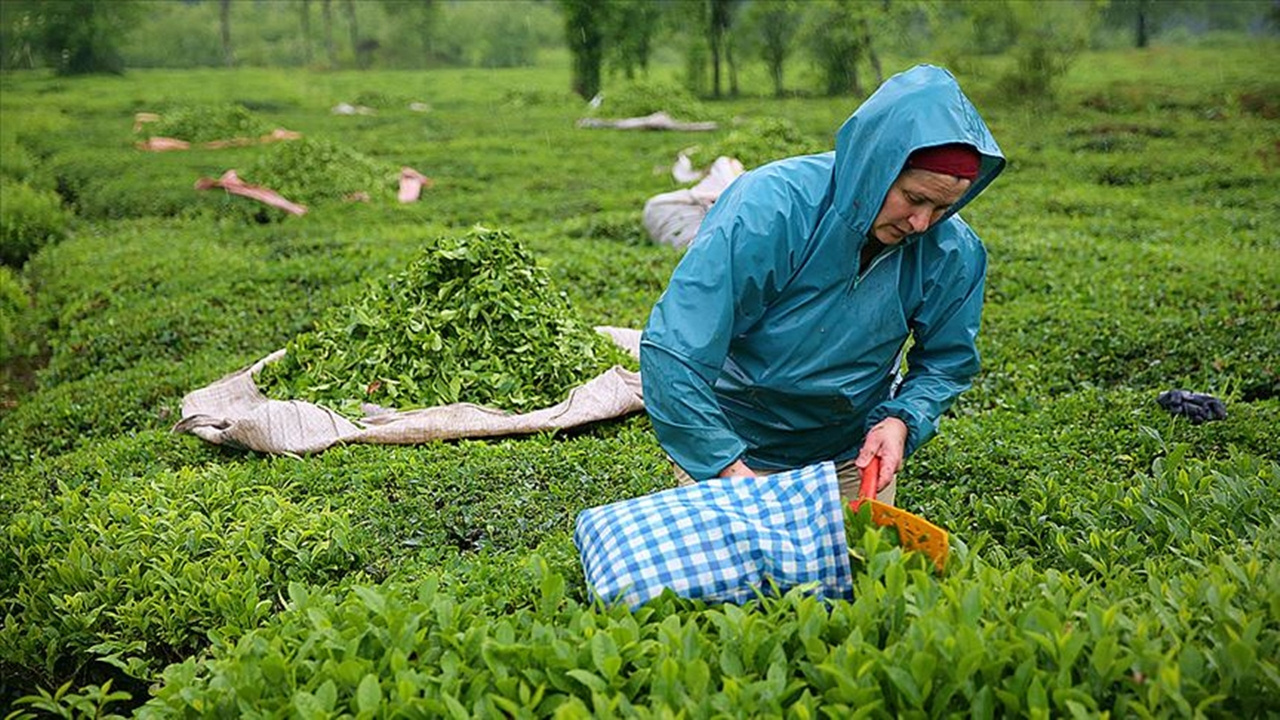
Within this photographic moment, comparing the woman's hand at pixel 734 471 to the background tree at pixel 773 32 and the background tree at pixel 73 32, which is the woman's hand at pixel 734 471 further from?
the background tree at pixel 73 32

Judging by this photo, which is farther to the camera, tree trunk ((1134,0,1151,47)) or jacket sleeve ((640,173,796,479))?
tree trunk ((1134,0,1151,47))

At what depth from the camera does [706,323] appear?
93.7 inches

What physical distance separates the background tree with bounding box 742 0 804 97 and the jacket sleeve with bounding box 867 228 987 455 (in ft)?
72.5

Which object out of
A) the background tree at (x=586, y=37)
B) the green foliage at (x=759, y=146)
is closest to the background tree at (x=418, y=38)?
the background tree at (x=586, y=37)

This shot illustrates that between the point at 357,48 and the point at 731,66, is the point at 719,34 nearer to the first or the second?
the point at 731,66

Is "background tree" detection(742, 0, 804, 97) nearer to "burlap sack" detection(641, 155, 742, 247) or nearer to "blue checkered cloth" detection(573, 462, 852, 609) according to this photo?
"burlap sack" detection(641, 155, 742, 247)

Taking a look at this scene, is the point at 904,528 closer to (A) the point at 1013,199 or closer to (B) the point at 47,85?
(A) the point at 1013,199

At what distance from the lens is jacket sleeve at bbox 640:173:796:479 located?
2.38m

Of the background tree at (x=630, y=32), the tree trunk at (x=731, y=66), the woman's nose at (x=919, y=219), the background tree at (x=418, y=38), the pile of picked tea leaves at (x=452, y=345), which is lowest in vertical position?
the pile of picked tea leaves at (x=452, y=345)

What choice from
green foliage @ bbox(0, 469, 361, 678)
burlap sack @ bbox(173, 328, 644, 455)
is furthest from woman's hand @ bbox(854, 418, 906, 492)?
burlap sack @ bbox(173, 328, 644, 455)

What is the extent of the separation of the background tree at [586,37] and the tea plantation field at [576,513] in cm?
1535

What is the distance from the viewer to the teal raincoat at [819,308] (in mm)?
2395

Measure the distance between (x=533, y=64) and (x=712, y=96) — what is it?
2052 centimetres

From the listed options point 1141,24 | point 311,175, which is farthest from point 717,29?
point 311,175
